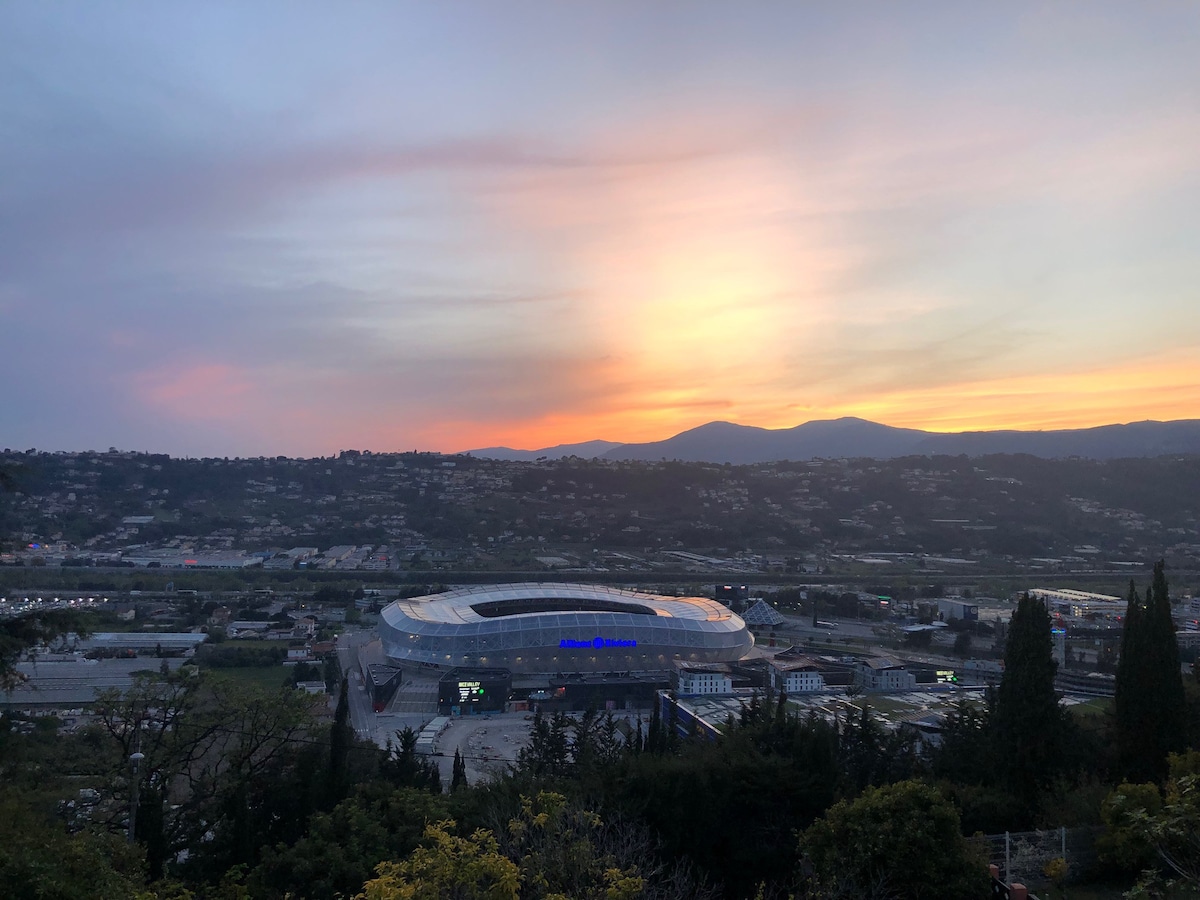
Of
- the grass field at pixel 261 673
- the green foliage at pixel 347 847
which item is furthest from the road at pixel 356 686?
the green foliage at pixel 347 847

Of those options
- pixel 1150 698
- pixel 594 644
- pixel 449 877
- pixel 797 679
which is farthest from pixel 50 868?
pixel 594 644

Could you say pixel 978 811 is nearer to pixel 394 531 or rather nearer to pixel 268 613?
pixel 268 613

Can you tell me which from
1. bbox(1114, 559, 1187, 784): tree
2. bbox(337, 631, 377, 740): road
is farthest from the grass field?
bbox(1114, 559, 1187, 784): tree

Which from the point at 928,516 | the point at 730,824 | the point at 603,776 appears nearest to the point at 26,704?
the point at 603,776

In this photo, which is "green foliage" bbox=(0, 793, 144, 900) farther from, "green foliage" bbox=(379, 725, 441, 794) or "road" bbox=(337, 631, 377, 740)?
"road" bbox=(337, 631, 377, 740)

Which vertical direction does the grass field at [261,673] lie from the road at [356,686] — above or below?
above

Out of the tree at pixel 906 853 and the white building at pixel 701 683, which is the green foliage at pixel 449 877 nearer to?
the tree at pixel 906 853
